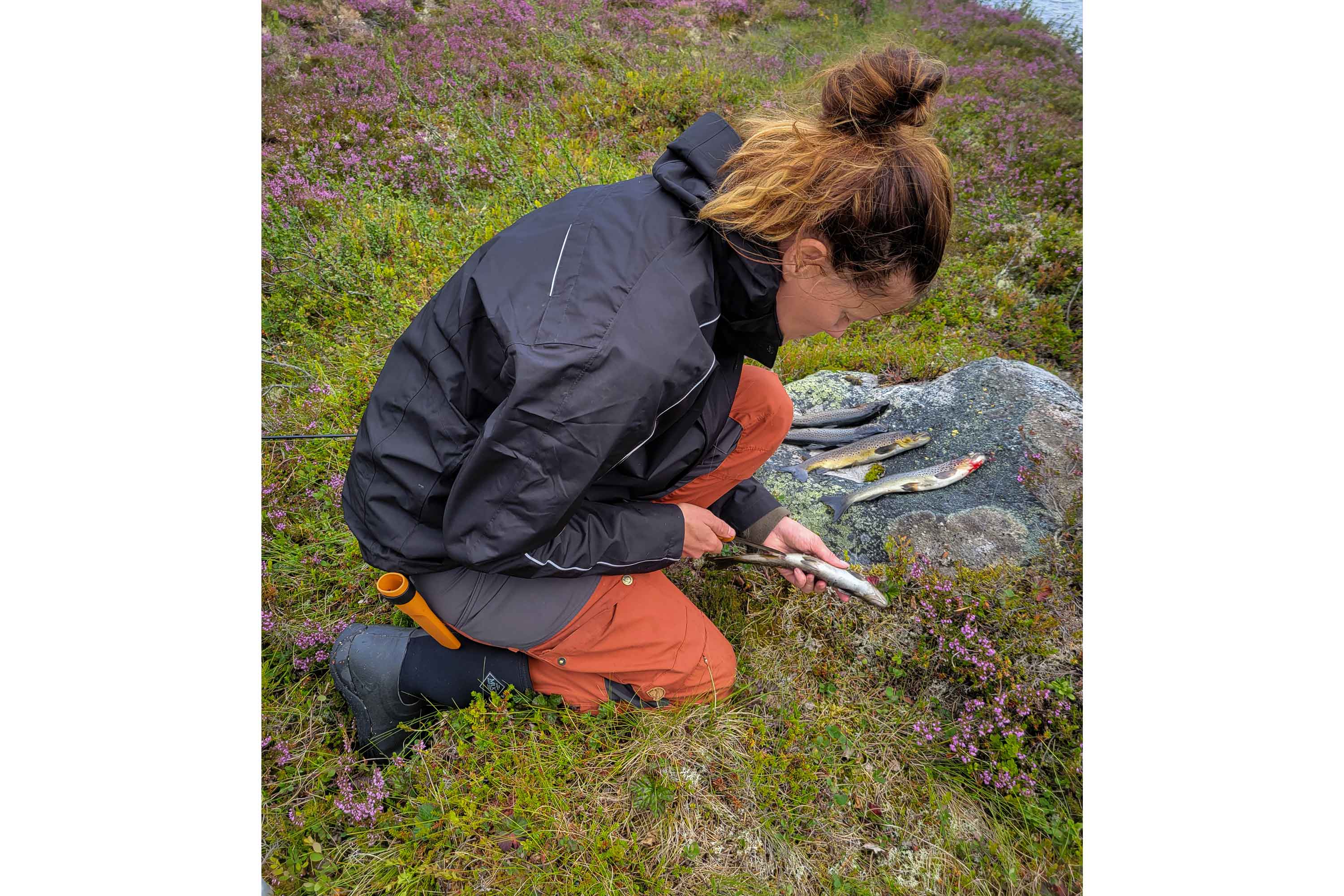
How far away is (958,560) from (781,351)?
2048mm

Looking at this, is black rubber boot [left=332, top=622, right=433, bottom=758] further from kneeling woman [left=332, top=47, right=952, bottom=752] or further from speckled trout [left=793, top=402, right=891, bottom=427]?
speckled trout [left=793, top=402, right=891, bottom=427]

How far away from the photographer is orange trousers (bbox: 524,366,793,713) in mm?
2178

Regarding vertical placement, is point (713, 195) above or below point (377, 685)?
above

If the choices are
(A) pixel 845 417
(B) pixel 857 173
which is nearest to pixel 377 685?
(B) pixel 857 173

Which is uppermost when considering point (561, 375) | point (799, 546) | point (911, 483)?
point (561, 375)

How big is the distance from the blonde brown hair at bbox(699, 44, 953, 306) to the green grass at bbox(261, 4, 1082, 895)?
1.67 meters

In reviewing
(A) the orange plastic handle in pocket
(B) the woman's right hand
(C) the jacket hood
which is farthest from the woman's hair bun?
(A) the orange plastic handle in pocket

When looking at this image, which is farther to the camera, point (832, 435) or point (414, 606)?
point (832, 435)

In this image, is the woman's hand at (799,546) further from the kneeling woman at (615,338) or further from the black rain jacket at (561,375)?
the black rain jacket at (561,375)

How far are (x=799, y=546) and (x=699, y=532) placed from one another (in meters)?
0.69

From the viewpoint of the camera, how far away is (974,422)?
3469mm

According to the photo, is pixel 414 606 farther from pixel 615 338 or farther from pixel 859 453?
pixel 859 453

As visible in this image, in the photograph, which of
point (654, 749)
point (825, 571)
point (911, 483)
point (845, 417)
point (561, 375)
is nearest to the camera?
point (561, 375)

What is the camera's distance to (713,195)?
5.43 feet
